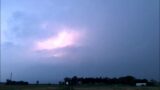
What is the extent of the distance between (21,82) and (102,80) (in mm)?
28476

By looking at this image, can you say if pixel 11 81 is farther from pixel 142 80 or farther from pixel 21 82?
pixel 142 80

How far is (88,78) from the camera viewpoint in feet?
392

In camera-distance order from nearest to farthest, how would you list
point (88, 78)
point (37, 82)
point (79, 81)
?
point (37, 82) → point (79, 81) → point (88, 78)

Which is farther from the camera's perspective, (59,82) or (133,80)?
(133,80)

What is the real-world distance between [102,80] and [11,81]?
31.9m

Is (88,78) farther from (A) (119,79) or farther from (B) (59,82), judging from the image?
(B) (59,82)

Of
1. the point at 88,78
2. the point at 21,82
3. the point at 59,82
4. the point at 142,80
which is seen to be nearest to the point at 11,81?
the point at 21,82

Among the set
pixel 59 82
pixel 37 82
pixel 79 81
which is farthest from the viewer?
pixel 79 81

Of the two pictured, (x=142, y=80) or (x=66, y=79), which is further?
(x=142, y=80)

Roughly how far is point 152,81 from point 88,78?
22391mm

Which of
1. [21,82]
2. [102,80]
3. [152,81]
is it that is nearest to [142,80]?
[152,81]

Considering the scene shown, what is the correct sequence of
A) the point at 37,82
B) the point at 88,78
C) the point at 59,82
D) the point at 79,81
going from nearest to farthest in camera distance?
the point at 59,82
the point at 37,82
the point at 79,81
the point at 88,78

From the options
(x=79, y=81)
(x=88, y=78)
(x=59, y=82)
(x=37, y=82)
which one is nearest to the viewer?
(x=59, y=82)

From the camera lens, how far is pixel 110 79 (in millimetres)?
115062
